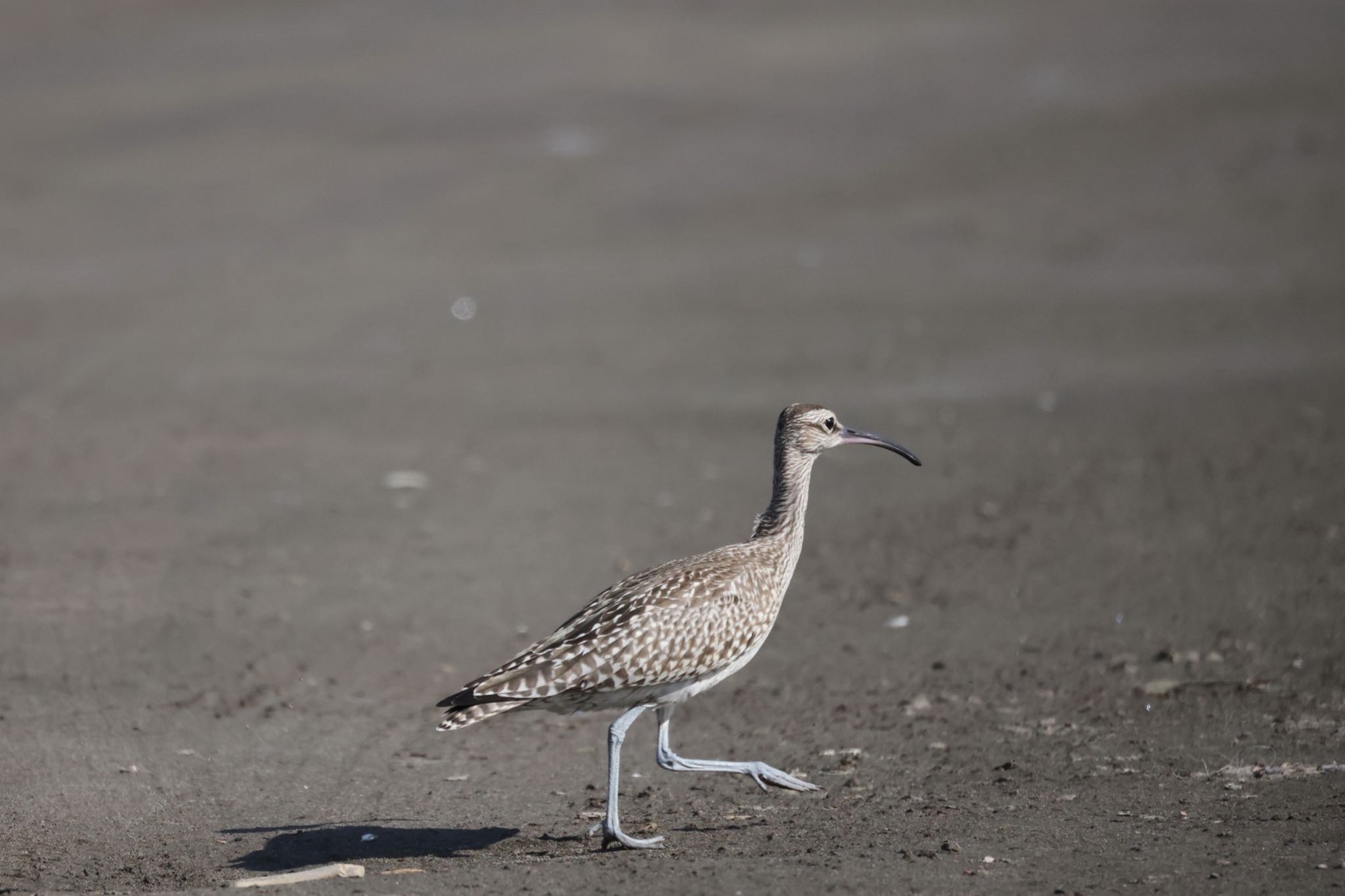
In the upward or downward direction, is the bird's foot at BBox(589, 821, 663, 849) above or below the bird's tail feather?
below

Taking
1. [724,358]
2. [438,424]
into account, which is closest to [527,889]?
[438,424]

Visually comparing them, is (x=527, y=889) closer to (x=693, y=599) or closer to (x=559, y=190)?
(x=693, y=599)

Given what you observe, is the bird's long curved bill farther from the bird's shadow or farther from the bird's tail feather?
the bird's shadow

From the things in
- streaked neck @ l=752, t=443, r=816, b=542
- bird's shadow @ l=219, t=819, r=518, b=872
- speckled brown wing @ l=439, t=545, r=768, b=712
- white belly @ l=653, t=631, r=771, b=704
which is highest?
streaked neck @ l=752, t=443, r=816, b=542

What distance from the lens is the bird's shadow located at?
7086 mm

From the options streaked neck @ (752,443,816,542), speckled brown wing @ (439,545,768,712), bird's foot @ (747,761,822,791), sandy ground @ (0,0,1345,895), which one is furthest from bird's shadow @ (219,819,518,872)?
streaked neck @ (752,443,816,542)

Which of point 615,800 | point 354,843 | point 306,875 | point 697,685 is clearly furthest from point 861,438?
point 306,875

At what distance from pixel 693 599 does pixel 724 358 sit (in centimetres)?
904

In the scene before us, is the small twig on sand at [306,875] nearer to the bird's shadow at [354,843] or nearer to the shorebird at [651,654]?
the bird's shadow at [354,843]

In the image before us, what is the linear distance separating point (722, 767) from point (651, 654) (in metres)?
0.64

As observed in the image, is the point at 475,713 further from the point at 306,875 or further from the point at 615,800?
the point at 306,875

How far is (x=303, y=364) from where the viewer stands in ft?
53.9

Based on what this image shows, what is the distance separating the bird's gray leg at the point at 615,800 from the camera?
22.8 ft

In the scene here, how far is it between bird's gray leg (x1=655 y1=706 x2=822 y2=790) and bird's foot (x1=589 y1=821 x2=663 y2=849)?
15.9 inches
